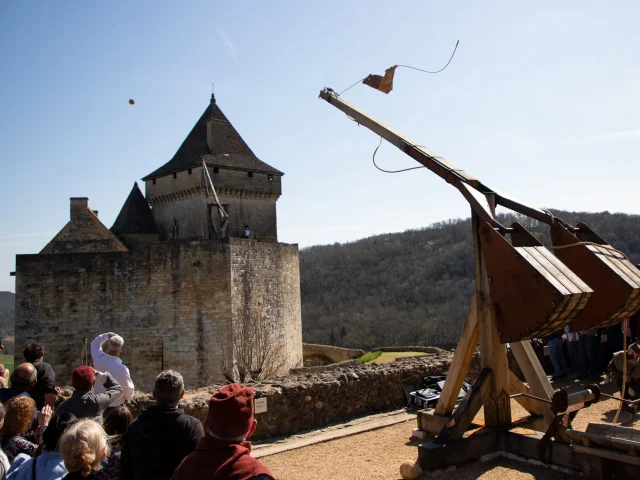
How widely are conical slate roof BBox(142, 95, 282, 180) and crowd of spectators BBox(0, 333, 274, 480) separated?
64.7 feet

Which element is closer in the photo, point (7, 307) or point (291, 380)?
point (291, 380)

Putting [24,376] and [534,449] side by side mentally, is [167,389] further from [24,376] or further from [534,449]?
[534,449]

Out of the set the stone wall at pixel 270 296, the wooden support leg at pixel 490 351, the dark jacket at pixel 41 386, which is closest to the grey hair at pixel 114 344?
the dark jacket at pixel 41 386

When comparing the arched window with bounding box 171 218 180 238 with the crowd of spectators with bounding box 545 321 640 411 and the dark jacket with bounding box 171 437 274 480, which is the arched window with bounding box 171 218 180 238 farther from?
the dark jacket with bounding box 171 437 274 480

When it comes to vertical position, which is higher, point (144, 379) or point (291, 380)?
point (291, 380)

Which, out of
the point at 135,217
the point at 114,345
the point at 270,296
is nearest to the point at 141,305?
the point at 270,296

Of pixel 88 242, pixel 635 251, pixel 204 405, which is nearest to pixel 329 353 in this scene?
pixel 88 242

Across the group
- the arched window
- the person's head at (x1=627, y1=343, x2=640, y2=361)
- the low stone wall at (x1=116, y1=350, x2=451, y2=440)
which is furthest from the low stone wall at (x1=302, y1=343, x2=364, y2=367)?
the person's head at (x1=627, y1=343, x2=640, y2=361)

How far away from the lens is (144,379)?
51.8 ft

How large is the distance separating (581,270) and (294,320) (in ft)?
52.4

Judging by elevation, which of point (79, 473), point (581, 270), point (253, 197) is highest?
point (253, 197)

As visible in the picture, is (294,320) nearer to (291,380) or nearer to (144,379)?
(144,379)

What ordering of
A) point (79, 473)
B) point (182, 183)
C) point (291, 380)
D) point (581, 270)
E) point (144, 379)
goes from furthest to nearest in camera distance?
point (182, 183), point (144, 379), point (291, 380), point (581, 270), point (79, 473)

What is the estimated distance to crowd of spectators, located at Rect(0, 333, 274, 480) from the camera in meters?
2.31
